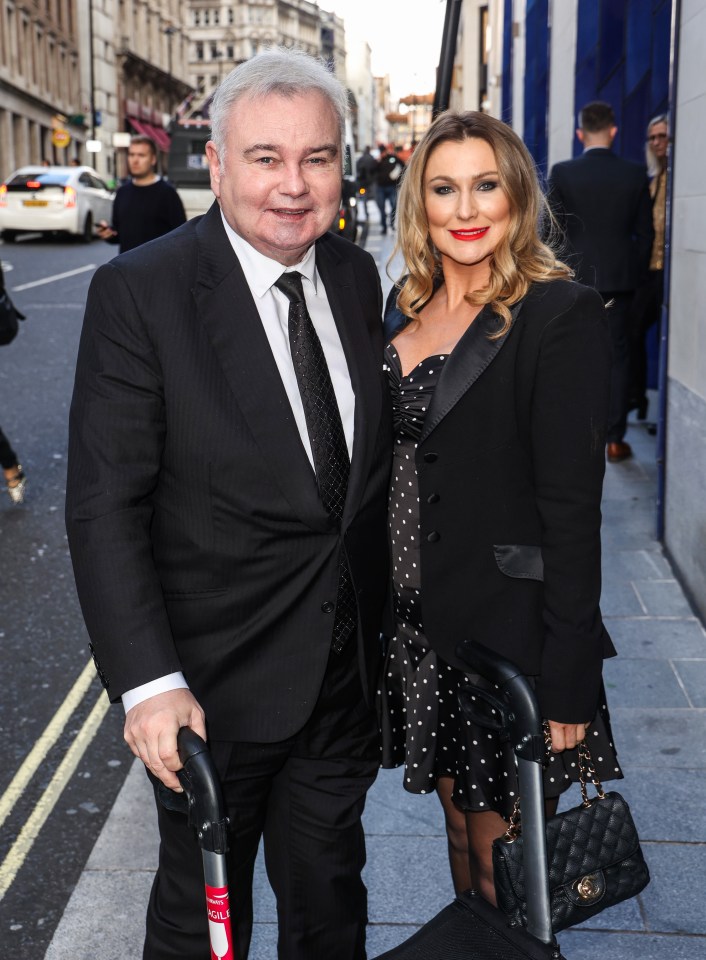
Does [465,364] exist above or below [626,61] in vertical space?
below

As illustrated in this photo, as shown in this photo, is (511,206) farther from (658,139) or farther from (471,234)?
(658,139)

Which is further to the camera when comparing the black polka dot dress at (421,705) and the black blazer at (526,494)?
the black polka dot dress at (421,705)

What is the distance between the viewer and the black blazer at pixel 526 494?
2.18 meters

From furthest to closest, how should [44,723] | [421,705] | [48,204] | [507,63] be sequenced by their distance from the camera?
[48,204] → [507,63] → [44,723] → [421,705]

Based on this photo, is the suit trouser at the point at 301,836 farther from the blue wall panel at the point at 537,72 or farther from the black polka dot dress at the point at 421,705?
the blue wall panel at the point at 537,72

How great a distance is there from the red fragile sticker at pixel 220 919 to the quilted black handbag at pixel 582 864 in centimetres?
57

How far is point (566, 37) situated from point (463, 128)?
1243 centimetres

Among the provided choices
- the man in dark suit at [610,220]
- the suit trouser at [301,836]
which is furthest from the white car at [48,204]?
the suit trouser at [301,836]

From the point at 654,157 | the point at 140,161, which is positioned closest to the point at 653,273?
the point at 654,157

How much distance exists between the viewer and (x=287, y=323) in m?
2.26

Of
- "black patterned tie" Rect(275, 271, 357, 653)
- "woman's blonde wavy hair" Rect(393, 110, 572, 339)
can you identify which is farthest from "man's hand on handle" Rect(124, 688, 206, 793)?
"woman's blonde wavy hair" Rect(393, 110, 572, 339)

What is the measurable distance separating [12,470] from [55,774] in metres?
3.37

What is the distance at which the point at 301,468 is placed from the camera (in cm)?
214

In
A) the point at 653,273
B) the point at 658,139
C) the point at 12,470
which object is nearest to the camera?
the point at 12,470
